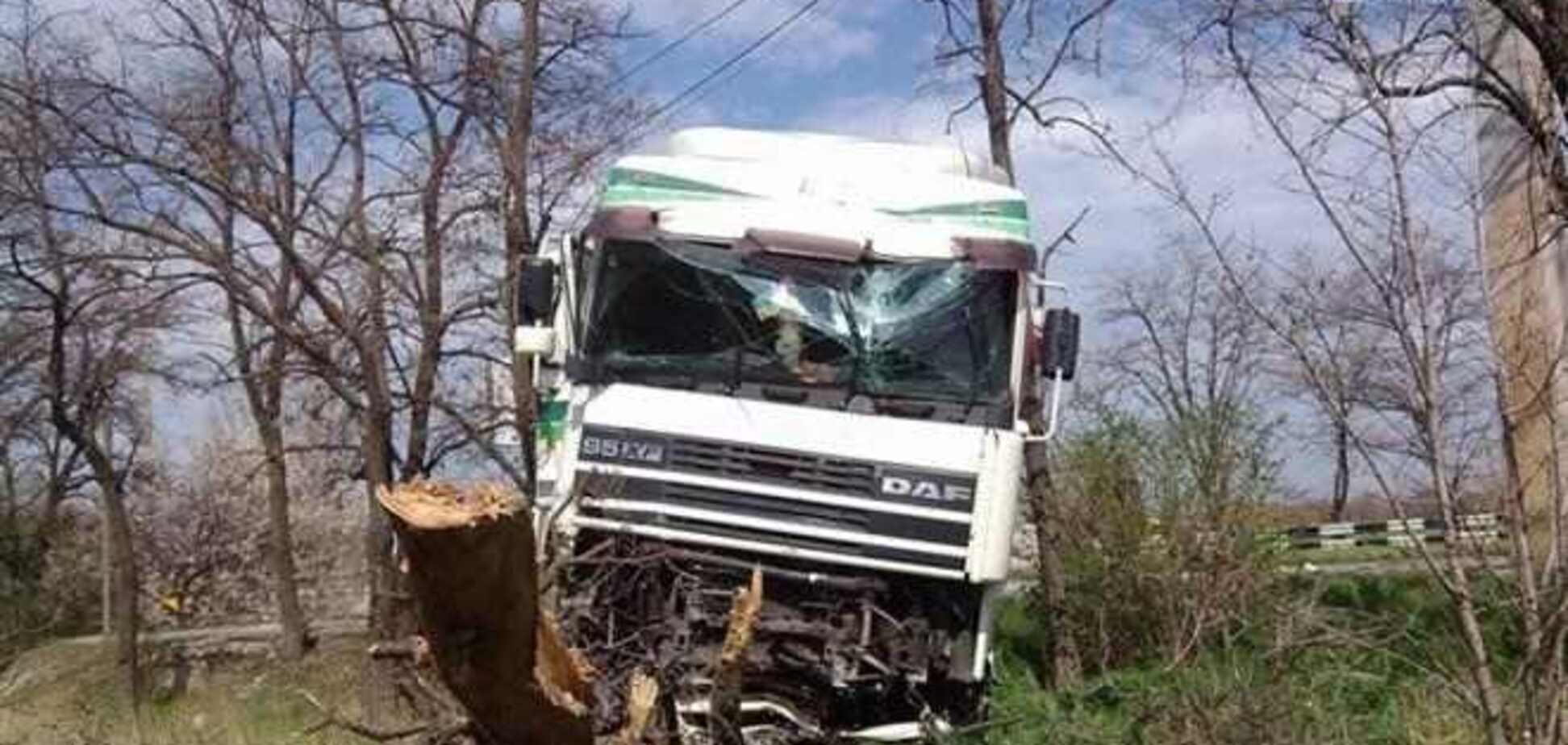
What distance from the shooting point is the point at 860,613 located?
11.2 metres

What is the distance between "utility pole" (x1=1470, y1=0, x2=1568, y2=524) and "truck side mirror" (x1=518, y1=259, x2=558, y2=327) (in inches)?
236

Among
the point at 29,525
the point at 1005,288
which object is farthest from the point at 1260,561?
the point at 29,525

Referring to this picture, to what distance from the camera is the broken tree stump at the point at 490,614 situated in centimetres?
593

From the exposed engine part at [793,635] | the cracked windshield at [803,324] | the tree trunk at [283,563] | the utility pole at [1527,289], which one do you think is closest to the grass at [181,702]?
the tree trunk at [283,563]

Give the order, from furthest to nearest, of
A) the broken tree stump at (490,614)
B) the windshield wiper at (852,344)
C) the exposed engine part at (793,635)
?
the windshield wiper at (852,344)
the exposed engine part at (793,635)
the broken tree stump at (490,614)

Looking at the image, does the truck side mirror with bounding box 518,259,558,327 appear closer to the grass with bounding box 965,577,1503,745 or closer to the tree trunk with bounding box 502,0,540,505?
the grass with bounding box 965,577,1503,745

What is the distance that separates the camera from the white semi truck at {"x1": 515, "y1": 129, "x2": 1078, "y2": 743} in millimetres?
11062

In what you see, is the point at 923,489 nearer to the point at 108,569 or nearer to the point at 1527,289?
the point at 1527,289

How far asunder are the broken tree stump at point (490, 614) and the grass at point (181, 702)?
425 centimetres

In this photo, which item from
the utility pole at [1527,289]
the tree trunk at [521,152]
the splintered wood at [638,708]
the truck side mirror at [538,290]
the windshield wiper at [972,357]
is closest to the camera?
the utility pole at [1527,289]

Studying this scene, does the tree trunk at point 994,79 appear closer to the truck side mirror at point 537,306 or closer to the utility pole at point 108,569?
the truck side mirror at point 537,306

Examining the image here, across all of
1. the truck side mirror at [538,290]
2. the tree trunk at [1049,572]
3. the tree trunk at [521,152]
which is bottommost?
the tree trunk at [1049,572]

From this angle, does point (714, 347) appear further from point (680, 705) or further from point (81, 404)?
point (81, 404)

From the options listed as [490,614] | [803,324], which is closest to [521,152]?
[803,324]
